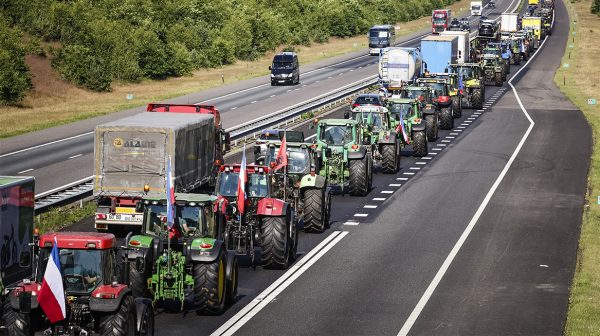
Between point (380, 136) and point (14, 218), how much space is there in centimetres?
2257

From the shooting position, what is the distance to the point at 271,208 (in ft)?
90.1

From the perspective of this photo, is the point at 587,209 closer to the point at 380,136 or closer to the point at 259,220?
the point at 380,136

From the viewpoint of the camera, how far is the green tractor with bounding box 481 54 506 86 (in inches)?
3425

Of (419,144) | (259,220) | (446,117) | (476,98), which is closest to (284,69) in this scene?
(476,98)

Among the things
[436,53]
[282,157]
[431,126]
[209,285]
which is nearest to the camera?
[209,285]

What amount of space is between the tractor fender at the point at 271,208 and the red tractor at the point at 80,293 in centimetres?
823

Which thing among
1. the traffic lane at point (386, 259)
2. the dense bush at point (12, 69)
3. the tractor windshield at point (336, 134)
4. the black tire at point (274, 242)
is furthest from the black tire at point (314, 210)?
the dense bush at point (12, 69)

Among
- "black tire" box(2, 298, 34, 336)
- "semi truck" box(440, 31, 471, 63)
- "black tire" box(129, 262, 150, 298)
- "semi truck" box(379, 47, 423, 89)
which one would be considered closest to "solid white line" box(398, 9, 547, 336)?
"black tire" box(129, 262, 150, 298)

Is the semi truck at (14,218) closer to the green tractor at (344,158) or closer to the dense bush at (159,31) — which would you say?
the green tractor at (344,158)

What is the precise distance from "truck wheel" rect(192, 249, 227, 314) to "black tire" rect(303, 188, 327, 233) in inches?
385

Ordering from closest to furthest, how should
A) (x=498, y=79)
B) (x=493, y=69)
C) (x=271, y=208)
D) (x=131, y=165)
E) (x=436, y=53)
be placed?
(x=271, y=208) < (x=131, y=165) < (x=436, y=53) < (x=498, y=79) < (x=493, y=69)

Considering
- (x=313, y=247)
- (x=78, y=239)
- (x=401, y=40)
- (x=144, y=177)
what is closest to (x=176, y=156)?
(x=144, y=177)

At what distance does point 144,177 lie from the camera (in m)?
34.0

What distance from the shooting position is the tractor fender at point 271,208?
2738cm
